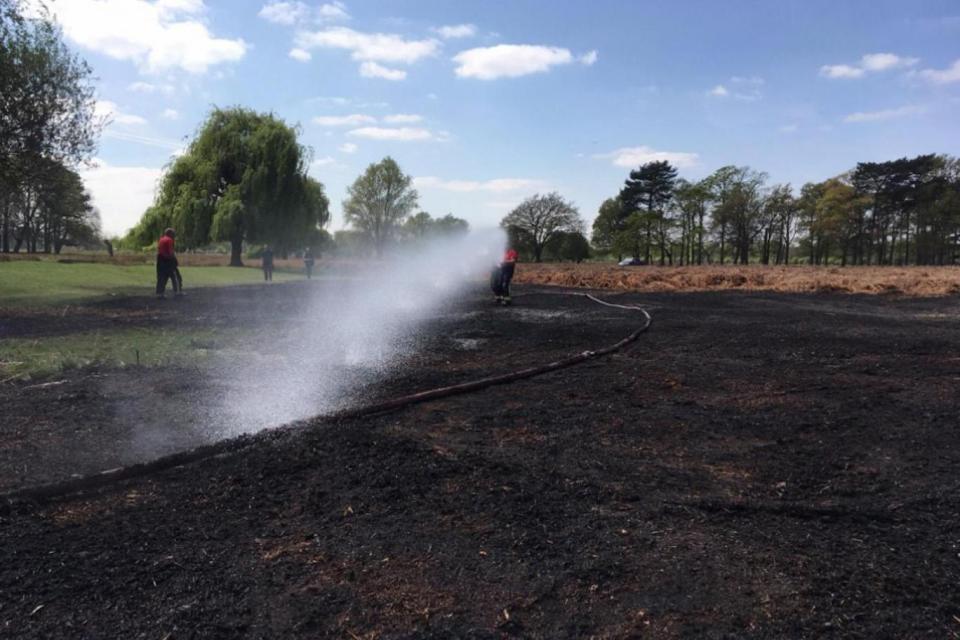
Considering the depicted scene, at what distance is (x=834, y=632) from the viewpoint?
2.27 m

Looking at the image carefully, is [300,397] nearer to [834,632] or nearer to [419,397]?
[419,397]

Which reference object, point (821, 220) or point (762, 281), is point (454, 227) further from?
point (821, 220)

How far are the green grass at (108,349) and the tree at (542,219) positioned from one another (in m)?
63.4

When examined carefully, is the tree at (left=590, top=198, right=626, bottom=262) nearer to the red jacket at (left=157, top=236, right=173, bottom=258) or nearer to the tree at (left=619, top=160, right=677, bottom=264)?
the tree at (left=619, top=160, right=677, bottom=264)

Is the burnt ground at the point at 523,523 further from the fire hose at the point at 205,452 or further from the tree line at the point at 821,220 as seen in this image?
the tree line at the point at 821,220

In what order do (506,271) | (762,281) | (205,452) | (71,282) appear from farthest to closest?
(762,281)
(71,282)
(506,271)
(205,452)

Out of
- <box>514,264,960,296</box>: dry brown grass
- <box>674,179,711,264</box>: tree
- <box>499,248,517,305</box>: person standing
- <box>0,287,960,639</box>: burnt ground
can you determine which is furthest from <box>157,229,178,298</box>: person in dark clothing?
<box>674,179,711,264</box>: tree

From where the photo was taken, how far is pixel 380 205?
248 ft

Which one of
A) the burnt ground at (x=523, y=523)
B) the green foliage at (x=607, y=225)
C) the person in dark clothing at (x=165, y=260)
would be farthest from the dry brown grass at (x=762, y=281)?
the green foliage at (x=607, y=225)

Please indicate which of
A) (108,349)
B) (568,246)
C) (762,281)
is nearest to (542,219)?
(568,246)

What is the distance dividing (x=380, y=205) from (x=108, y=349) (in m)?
69.5

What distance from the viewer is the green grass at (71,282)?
15.5 m

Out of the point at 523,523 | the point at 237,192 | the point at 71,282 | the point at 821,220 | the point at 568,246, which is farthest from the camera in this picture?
the point at 568,246

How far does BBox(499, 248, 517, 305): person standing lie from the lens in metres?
15.4
